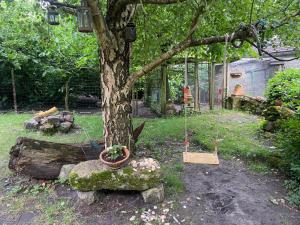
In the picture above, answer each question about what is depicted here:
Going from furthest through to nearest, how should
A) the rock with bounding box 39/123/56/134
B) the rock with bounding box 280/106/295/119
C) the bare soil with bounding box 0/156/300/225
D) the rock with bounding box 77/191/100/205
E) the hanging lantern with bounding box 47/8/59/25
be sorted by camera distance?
the rock with bounding box 39/123/56/134
the rock with bounding box 280/106/295/119
the hanging lantern with bounding box 47/8/59/25
the rock with bounding box 77/191/100/205
the bare soil with bounding box 0/156/300/225

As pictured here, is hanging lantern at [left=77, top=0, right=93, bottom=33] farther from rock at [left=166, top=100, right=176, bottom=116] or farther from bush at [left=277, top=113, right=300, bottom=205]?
rock at [left=166, top=100, right=176, bottom=116]

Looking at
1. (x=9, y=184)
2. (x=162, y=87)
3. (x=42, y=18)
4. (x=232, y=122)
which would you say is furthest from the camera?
(x=162, y=87)

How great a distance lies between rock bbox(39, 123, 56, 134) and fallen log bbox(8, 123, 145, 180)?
7.84 ft

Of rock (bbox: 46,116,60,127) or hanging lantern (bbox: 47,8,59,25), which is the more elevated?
hanging lantern (bbox: 47,8,59,25)

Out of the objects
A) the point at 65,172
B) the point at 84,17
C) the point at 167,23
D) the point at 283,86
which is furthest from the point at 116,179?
the point at 283,86

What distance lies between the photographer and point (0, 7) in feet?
12.6

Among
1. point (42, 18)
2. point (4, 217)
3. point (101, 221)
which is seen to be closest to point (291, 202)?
point (101, 221)

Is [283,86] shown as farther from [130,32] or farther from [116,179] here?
[116,179]

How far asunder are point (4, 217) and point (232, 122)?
5.36 metres

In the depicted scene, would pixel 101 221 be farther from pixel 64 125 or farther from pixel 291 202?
pixel 64 125

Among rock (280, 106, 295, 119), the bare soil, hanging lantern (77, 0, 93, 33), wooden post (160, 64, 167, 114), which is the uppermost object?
hanging lantern (77, 0, 93, 33)

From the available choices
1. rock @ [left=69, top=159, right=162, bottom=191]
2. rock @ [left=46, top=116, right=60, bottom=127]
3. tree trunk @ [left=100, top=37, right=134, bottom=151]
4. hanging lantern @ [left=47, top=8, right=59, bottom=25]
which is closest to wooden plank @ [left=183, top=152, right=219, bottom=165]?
rock @ [left=69, top=159, right=162, bottom=191]

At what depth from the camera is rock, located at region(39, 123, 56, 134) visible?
594cm

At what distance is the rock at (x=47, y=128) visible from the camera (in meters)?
5.94
